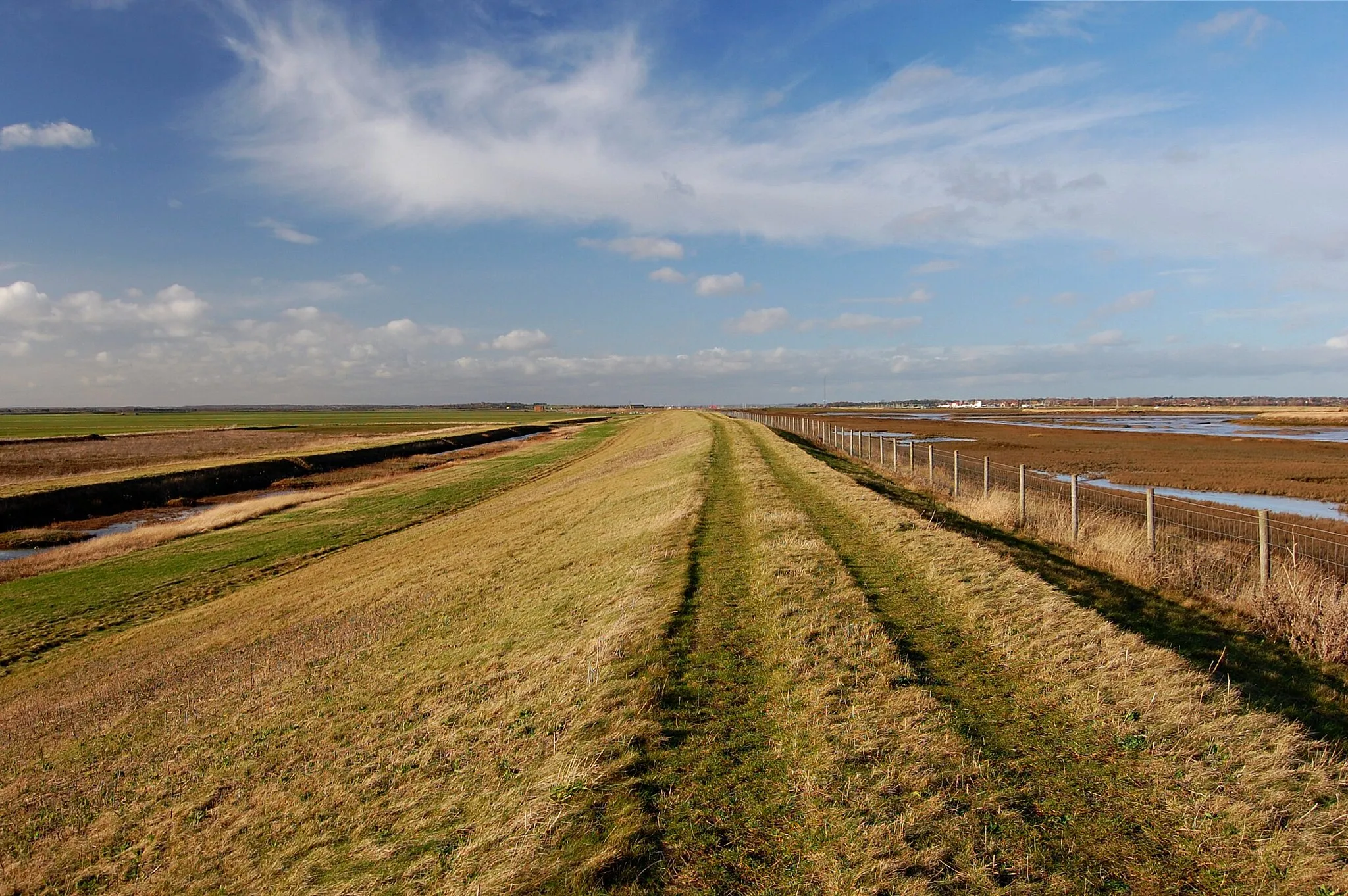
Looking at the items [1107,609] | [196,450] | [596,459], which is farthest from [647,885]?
[196,450]

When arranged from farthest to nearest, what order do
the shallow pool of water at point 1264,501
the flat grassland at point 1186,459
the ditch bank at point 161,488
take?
1. the ditch bank at point 161,488
2. the flat grassland at point 1186,459
3. the shallow pool of water at point 1264,501

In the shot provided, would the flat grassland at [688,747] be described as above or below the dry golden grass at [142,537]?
above

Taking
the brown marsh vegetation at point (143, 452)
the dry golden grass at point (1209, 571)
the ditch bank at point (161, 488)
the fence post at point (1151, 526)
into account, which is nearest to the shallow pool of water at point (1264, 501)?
the dry golden grass at point (1209, 571)

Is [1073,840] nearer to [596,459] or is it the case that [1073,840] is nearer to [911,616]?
[911,616]

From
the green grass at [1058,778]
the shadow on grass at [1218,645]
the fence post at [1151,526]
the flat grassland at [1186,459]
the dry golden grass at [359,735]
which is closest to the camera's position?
the green grass at [1058,778]

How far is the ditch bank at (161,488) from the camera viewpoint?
31.5 m

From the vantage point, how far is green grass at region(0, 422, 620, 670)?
643 inches

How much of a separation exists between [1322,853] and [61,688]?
672 inches

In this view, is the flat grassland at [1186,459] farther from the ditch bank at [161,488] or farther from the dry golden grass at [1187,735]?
the ditch bank at [161,488]

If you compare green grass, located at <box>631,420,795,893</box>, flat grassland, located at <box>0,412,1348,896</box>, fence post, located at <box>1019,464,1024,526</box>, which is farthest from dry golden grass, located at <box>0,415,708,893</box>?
fence post, located at <box>1019,464,1024,526</box>

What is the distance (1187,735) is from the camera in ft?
17.7

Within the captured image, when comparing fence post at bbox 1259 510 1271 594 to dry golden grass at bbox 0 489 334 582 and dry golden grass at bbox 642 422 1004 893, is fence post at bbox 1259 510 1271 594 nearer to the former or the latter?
dry golden grass at bbox 642 422 1004 893

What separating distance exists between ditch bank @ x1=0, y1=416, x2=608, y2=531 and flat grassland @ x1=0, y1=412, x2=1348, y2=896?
23.6 m

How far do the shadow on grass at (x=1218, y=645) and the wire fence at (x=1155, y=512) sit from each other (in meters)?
1.61
